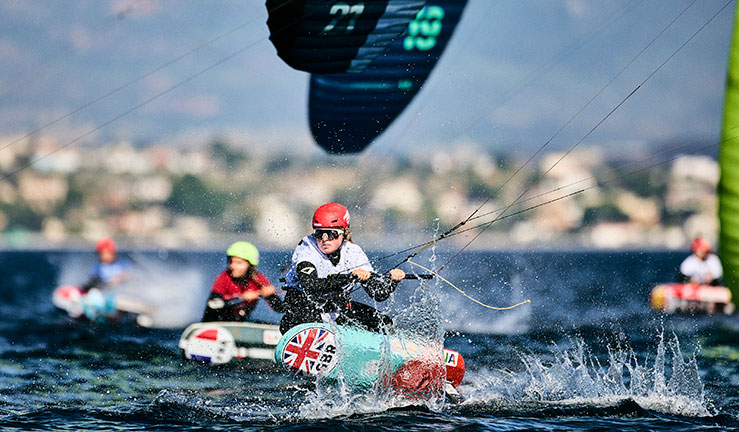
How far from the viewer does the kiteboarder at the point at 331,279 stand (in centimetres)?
708

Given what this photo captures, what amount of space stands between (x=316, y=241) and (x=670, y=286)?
12298 mm

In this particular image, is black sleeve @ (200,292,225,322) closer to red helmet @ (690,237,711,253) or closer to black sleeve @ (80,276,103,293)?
black sleeve @ (80,276,103,293)

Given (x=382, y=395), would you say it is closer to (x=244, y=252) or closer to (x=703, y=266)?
(x=244, y=252)

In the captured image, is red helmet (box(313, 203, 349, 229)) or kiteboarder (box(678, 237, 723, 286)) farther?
kiteboarder (box(678, 237, 723, 286))

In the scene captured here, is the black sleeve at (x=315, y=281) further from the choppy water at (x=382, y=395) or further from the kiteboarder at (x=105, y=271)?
the kiteboarder at (x=105, y=271)

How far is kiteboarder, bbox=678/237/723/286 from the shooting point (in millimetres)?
17172

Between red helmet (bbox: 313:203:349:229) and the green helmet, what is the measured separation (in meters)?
3.11

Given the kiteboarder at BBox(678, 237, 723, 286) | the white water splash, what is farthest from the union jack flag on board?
the kiteboarder at BBox(678, 237, 723, 286)

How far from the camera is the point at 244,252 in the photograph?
33.5 feet

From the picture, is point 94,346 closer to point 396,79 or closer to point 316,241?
point 316,241

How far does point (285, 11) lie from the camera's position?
12.0 meters

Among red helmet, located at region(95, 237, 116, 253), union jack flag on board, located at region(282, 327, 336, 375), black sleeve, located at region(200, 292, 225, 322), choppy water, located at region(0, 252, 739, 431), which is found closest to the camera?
choppy water, located at region(0, 252, 739, 431)

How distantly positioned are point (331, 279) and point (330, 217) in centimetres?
52

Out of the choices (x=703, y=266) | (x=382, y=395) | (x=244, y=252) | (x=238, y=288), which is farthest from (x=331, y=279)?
(x=703, y=266)
